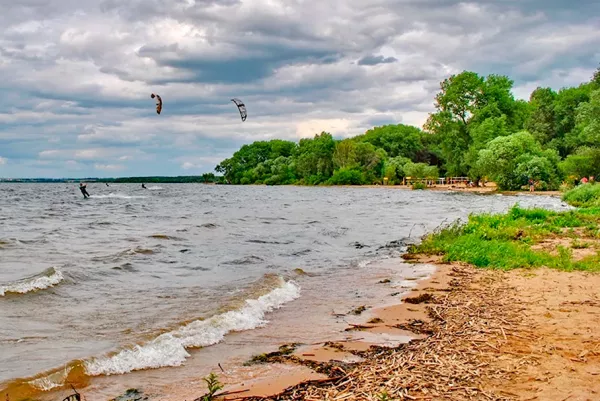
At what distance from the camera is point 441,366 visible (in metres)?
5.43

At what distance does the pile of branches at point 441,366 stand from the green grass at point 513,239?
467 cm

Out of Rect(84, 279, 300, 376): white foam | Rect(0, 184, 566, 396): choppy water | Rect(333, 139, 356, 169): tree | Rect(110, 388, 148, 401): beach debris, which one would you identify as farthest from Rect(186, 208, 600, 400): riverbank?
Rect(333, 139, 356, 169): tree

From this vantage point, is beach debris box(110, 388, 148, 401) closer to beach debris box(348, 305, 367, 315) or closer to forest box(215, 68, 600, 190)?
beach debris box(348, 305, 367, 315)

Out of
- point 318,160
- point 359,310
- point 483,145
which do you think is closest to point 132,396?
point 359,310

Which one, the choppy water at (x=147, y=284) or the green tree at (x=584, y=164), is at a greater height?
the green tree at (x=584, y=164)

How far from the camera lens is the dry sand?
4.91 meters

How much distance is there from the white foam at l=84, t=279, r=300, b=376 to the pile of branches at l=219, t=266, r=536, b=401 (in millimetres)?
1988

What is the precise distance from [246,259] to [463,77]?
71.9 meters

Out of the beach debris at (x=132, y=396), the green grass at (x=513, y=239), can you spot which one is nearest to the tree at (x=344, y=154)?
the green grass at (x=513, y=239)

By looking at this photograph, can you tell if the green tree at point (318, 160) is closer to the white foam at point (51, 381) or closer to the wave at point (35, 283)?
the wave at point (35, 283)

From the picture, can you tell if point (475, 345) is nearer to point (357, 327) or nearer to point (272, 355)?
point (357, 327)

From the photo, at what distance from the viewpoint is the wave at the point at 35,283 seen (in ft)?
35.7

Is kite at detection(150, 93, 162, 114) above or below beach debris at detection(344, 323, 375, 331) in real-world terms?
above

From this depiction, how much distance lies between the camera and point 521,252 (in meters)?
13.2
